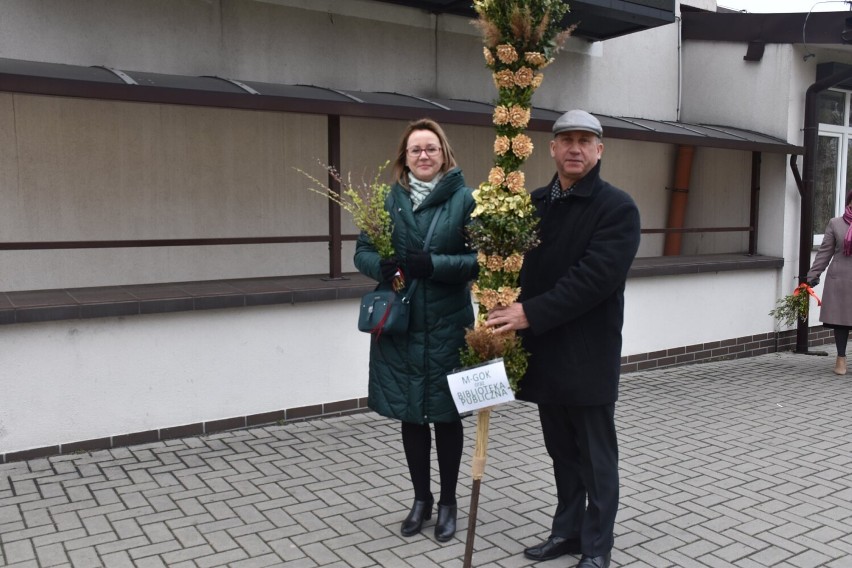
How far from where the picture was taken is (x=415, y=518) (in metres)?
4.16

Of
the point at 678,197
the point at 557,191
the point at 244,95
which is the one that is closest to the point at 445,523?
the point at 557,191

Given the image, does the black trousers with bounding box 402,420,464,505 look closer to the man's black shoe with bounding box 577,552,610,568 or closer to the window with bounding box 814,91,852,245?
the man's black shoe with bounding box 577,552,610,568

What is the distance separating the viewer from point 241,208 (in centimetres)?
722

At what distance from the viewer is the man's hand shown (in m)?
3.53

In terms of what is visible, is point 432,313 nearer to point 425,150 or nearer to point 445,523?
point 425,150

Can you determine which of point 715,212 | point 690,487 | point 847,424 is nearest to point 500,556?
point 690,487

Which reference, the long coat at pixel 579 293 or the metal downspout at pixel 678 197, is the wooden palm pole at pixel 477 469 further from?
the metal downspout at pixel 678 197

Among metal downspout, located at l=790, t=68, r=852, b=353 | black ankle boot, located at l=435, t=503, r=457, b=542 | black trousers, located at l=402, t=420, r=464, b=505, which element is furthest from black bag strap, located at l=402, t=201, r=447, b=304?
metal downspout, located at l=790, t=68, r=852, b=353

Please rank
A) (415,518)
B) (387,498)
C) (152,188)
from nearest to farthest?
(415,518) → (387,498) → (152,188)

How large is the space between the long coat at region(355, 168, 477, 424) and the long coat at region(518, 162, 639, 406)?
371 mm

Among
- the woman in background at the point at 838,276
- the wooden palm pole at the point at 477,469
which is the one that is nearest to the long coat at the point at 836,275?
the woman in background at the point at 838,276

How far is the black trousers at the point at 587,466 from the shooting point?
367 centimetres

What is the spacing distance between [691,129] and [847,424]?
4032mm

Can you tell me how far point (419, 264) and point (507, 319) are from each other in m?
0.52
